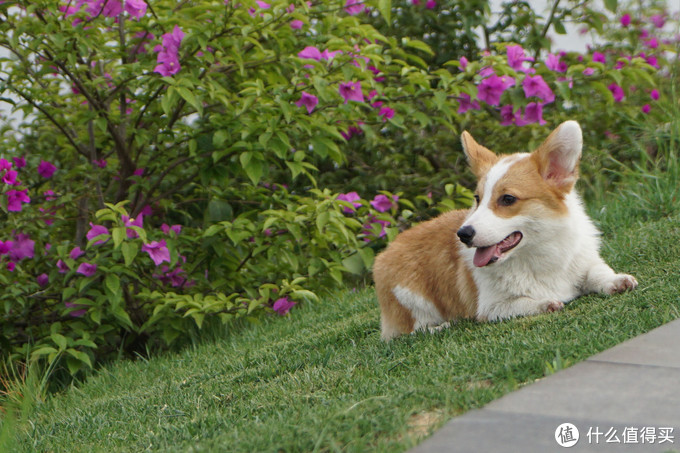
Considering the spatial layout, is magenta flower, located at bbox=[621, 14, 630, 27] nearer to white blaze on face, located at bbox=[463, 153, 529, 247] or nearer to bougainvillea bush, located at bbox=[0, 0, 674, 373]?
bougainvillea bush, located at bbox=[0, 0, 674, 373]

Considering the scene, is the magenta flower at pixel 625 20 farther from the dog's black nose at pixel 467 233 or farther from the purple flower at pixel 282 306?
the dog's black nose at pixel 467 233

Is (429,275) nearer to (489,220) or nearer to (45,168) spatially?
(489,220)

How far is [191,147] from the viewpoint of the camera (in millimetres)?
5453

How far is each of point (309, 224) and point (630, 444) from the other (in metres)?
3.84

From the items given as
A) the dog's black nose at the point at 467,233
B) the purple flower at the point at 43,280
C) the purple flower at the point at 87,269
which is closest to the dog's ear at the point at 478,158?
the dog's black nose at the point at 467,233

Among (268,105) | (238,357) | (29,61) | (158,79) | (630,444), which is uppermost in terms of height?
(29,61)

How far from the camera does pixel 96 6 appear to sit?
17.3 ft

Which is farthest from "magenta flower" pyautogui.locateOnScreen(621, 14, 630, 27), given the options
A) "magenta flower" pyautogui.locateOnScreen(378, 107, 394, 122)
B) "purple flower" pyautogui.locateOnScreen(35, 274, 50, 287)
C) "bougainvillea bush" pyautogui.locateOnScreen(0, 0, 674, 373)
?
"purple flower" pyautogui.locateOnScreen(35, 274, 50, 287)

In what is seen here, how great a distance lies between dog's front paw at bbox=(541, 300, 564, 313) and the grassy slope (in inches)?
4.3

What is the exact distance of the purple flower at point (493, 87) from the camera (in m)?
5.65

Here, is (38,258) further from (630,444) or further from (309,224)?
(630,444)

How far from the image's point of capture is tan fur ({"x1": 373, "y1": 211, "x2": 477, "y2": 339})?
13.3ft

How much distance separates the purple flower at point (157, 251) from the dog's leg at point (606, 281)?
2622 millimetres

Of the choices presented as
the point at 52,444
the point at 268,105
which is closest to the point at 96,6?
the point at 268,105
